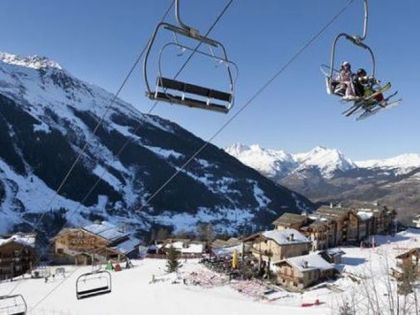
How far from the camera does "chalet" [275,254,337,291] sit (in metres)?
58.3

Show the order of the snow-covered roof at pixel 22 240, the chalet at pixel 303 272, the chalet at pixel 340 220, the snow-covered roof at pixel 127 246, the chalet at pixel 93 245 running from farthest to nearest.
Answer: the chalet at pixel 340 220 < the chalet at pixel 93 245 < the snow-covered roof at pixel 127 246 < the snow-covered roof at pixel 22 240 < the chalet at pixel 303 272

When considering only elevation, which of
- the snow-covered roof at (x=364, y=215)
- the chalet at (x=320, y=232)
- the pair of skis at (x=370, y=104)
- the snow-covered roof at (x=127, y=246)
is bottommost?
the snow-covered roof at (x=127, y=246)

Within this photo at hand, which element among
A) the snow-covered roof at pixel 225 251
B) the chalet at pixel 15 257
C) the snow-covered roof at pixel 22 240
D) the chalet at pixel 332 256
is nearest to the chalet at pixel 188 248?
the snow-covered roof at pixel 225 251

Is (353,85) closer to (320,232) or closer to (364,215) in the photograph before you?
(320,232)

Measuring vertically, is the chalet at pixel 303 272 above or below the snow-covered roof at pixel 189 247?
below

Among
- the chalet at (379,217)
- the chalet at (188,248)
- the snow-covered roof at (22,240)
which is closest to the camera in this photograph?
the snow-covered roof at (22,240)

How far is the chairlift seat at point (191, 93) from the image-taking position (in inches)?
370

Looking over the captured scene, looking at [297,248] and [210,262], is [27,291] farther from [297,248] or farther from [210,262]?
[297,248]

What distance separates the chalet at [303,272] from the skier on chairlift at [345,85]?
4808 cm

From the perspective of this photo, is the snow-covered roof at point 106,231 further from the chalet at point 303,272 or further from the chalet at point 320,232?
the chalet at point 303,272

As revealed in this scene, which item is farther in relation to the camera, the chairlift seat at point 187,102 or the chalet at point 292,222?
the chalet at point 292,222

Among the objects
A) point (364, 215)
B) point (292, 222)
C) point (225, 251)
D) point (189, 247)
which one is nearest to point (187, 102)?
point (225, 251)

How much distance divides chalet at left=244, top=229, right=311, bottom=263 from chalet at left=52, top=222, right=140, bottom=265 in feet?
74.1

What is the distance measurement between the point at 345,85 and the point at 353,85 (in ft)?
0.66
